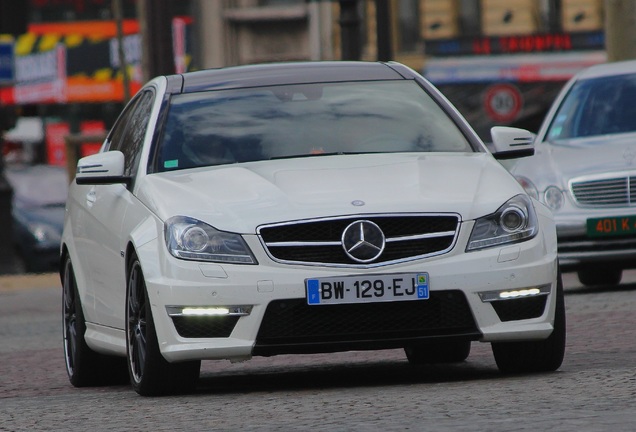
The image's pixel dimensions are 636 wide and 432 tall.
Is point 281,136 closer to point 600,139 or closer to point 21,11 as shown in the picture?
point 600,139

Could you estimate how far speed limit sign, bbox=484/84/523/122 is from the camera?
119ft

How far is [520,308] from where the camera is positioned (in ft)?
26.0

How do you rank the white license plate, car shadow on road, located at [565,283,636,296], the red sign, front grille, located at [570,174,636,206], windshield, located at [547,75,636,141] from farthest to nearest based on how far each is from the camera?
the red sign < windshield, located at [547,75,636,141] < car shadow on road, located at [565,283,636,296] < front grille, located at [570,174,636,206] < the white license plate

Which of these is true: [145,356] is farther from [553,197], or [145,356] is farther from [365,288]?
[553,197]

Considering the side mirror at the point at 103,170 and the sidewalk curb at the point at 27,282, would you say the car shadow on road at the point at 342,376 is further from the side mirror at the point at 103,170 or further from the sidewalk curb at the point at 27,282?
the sidewalk curb at the point at 27,282

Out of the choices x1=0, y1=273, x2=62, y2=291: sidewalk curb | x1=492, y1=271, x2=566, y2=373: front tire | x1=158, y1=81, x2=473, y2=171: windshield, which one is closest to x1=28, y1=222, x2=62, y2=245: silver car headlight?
x1=0, y1=273, x2=62, y2=291: sidewalk curb

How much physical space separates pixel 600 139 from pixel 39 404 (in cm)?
740

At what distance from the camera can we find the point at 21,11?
21516mm

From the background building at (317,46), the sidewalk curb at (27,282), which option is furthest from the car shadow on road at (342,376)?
the background building at (317,46)

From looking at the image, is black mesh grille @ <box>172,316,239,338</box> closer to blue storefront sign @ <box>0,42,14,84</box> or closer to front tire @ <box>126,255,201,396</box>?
front tire @ <box>126,255,201,396</box>

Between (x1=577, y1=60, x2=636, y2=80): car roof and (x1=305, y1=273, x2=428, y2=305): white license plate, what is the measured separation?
8.23 m

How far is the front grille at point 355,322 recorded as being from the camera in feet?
25.2

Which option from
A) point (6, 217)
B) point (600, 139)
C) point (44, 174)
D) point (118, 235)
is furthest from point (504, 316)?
point (44, 174)

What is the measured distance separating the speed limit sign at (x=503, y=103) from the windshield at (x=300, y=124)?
27070mm
